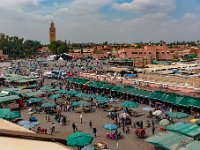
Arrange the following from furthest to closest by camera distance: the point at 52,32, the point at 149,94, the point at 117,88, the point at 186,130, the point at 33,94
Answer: the point at 52,32 → the point at 117,88 → the point at 33,94 → the point at 149,94 → the point at 186,130

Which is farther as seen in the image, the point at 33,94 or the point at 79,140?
the point at 33,94

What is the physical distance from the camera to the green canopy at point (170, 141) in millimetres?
13336

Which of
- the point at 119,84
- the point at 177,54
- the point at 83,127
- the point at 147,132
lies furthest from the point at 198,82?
the point at 177,54

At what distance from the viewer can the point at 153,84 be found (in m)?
29.2

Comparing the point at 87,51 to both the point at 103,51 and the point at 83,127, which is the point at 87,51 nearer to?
the point at 103,51

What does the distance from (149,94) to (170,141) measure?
44.8 feet

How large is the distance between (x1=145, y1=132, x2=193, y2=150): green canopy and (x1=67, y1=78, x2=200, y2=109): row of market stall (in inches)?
370

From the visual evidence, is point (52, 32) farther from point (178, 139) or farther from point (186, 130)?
point (178, 139)

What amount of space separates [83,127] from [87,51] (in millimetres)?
82144

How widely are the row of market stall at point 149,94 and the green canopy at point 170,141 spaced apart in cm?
941

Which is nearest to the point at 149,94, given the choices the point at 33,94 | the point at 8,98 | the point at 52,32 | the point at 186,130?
the point at 33,94

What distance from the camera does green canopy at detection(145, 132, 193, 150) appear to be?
13336 millimetres

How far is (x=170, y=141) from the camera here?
13.7m

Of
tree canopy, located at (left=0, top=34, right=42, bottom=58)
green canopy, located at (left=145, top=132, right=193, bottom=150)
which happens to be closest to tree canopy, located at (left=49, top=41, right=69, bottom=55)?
tree canopy, located at (left=0, top=34, right=42, bottom=58)
